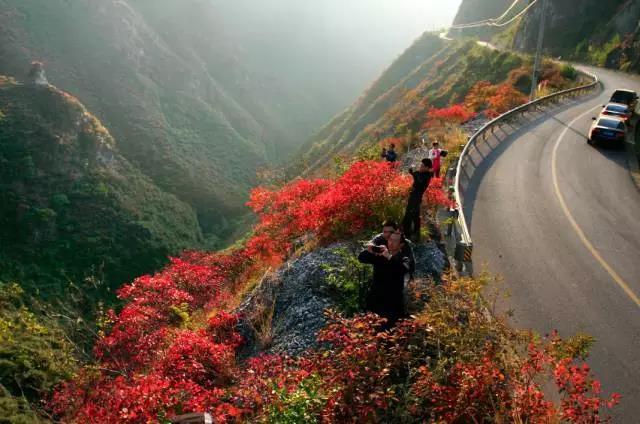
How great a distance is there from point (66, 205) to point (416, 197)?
4523 cm

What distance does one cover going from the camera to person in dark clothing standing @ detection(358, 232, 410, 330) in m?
5.76

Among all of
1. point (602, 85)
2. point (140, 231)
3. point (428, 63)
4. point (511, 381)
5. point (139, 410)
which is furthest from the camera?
point (428, 63)

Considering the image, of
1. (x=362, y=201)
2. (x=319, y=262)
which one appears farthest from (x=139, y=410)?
(x=362, y=201)

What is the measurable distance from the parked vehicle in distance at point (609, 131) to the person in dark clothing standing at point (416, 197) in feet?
47.3

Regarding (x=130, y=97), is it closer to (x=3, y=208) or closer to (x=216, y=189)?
(x=216, y=189)

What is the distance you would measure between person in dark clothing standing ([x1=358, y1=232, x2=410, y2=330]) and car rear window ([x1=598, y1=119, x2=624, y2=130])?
17.9 metres

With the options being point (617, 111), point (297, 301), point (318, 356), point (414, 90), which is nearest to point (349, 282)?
point (297, 301)

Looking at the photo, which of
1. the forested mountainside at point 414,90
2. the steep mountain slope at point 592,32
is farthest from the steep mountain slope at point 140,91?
the steep mountain slope at point 592,32

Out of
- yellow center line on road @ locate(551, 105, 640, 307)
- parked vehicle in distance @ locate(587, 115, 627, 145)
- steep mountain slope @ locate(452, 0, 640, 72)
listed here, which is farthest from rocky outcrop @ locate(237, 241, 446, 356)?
steep mountain slope @ locate(452, 0, 640, 72)

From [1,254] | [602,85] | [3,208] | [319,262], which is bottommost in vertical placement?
[602,85]

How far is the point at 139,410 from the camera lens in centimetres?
597

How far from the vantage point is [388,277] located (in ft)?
19.3

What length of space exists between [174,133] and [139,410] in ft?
228

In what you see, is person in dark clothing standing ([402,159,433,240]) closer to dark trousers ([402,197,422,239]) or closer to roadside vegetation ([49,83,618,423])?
dark trousers ([402,197,422,239])
